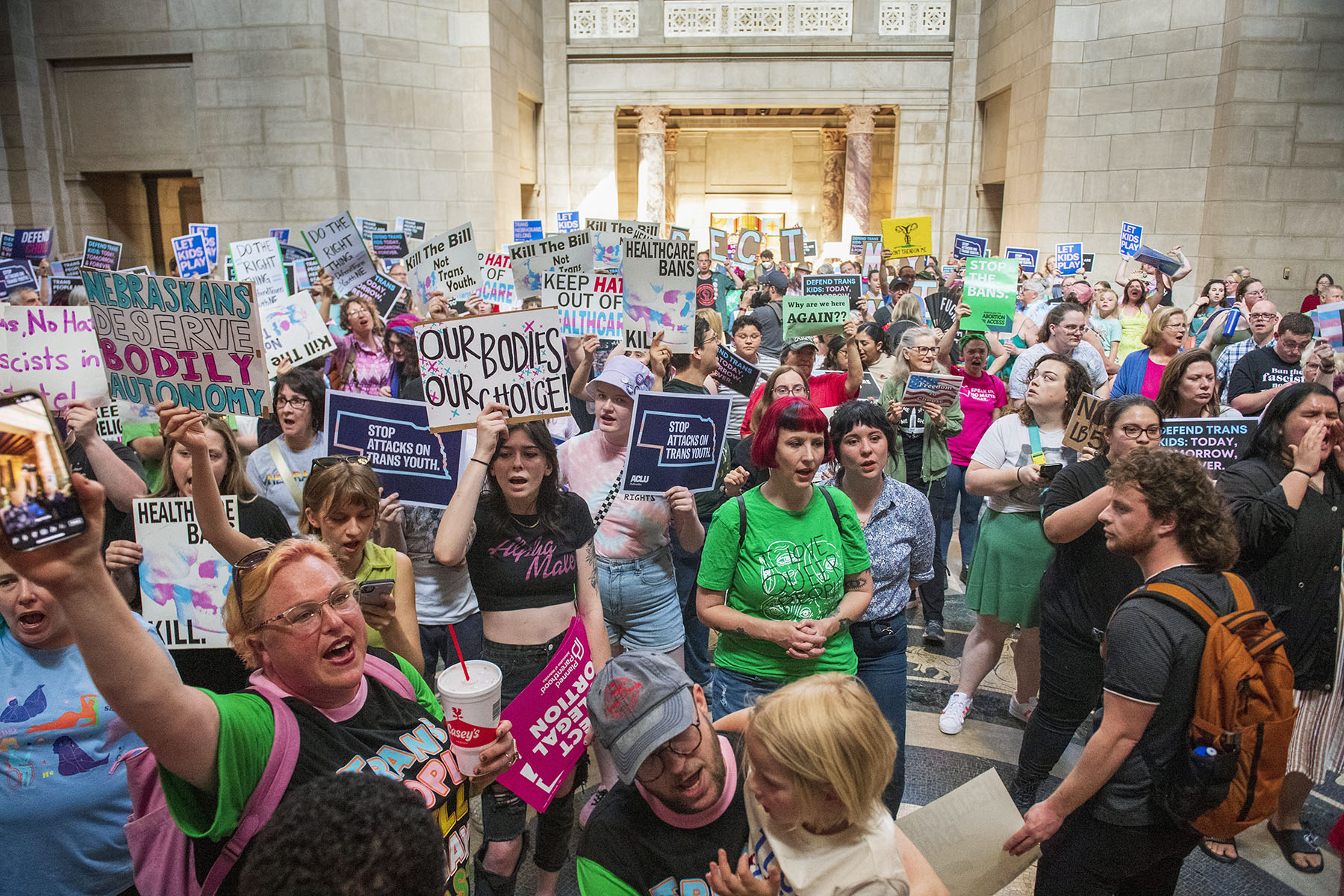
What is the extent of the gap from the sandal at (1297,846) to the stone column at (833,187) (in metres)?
22.5

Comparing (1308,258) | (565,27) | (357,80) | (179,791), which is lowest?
(179,791)

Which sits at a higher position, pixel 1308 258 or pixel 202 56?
pixel 202 56

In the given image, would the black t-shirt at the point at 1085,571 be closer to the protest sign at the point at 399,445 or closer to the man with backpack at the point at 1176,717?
the man with backpack at the point at 1176,717

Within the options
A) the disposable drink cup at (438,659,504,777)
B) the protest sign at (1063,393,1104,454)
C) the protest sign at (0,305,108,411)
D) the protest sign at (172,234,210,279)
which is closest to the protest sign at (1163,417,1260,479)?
the protest sign at (1063,393,1104,454)

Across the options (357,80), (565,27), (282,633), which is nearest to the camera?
(282,633)

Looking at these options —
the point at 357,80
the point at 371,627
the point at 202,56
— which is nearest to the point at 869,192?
the point at 357,80

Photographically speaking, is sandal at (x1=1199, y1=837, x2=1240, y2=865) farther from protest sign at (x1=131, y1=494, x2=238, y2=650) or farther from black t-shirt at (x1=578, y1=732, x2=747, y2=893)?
protest sign at (x1=131, y1=494, x2=238, y2=650)

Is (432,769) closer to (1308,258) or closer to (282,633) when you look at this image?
(282,633)

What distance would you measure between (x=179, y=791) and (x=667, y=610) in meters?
2.63

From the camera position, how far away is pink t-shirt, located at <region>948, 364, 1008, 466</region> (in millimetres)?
6598

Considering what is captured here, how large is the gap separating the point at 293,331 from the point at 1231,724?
19.3ft

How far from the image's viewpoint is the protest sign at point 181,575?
9.63 feet

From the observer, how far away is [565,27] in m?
21.7

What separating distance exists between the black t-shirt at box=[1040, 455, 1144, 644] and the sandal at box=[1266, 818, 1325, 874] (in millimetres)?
1277
